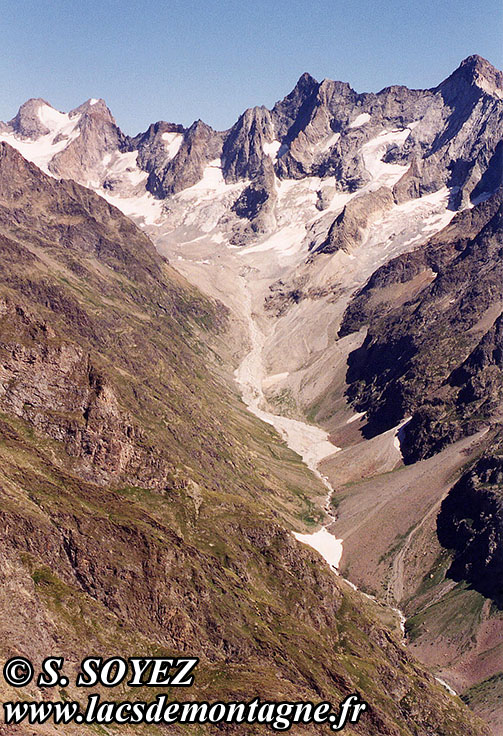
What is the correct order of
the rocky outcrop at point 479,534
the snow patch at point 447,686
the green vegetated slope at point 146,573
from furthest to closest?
the rocky outcrop at point 479,534 < the snow patch at point 447,686 < the green vegetated slope at point 146,573

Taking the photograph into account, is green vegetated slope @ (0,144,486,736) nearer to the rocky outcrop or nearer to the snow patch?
the snow patch

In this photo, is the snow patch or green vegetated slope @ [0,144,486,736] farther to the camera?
the snow patch

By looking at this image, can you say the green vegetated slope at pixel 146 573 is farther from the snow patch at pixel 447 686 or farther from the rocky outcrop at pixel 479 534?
the rocky outcrop at pixel 479 534

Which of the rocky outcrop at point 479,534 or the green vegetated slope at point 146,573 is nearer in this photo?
the green vegetated slope at point 146,573

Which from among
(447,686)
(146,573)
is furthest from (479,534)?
(146,573)

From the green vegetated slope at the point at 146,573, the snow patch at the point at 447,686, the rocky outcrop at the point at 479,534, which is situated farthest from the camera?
the rocky outcrop at the point at 479,534

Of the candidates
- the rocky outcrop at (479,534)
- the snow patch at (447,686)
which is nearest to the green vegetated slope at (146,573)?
the snow patch at (447,686)

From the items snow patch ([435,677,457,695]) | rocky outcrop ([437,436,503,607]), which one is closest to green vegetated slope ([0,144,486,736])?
snow patch ([435,677,457,695])

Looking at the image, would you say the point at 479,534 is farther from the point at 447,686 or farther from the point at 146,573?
the point at 146,573

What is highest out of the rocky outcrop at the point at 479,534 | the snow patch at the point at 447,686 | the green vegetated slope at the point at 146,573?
the rocky outcrop at the point at 479,534

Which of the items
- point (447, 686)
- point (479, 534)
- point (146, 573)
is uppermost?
point (479, 534)

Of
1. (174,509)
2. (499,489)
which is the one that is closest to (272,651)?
(174,509)
